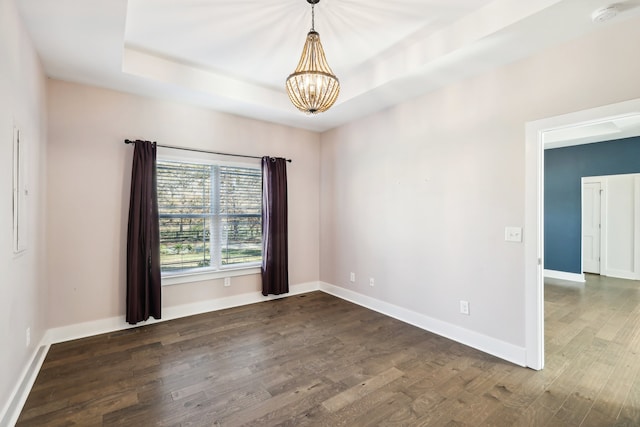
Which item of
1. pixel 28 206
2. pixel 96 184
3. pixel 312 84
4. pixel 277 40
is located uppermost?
pixel 277 40

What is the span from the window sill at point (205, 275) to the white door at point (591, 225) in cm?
669

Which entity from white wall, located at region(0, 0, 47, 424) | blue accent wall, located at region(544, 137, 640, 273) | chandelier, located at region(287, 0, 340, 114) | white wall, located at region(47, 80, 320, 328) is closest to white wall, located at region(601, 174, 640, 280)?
blue accent wall, located at region(544, 137, 640, 273)

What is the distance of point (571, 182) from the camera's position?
6.06m

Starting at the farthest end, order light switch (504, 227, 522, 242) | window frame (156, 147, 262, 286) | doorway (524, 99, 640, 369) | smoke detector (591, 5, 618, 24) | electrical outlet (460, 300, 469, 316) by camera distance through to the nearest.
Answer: window frame (156, 147, 262, 286) → electrical outlet (460, 300, 469, 316) → light switch (504, 227, 522, 242) → doorway (524, 99, 640, 369) → smoke detector (591, 5, 618, 24)

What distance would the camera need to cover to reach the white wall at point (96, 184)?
311 cm

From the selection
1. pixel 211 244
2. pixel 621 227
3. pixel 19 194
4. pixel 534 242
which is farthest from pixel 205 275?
pixel 621 227

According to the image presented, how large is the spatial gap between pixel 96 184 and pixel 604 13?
468 centimetres

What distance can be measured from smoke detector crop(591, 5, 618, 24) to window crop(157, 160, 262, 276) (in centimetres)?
379

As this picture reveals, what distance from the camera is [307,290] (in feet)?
16.3

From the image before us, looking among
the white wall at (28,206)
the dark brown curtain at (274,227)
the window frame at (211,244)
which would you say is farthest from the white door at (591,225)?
the white wall at (28,206)

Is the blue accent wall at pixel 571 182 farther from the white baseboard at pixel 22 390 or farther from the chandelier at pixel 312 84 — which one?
the white baseboard at pixel 22 390

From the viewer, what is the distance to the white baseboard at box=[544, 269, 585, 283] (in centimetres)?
570

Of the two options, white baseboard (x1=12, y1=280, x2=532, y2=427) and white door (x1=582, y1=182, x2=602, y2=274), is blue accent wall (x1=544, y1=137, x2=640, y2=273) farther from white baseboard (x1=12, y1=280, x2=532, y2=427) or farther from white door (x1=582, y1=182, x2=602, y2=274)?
white baseboard (x1=12, y1=280, x2=532, y2=427)

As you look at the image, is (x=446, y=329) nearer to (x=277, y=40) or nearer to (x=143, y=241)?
(x=277, y=40)
